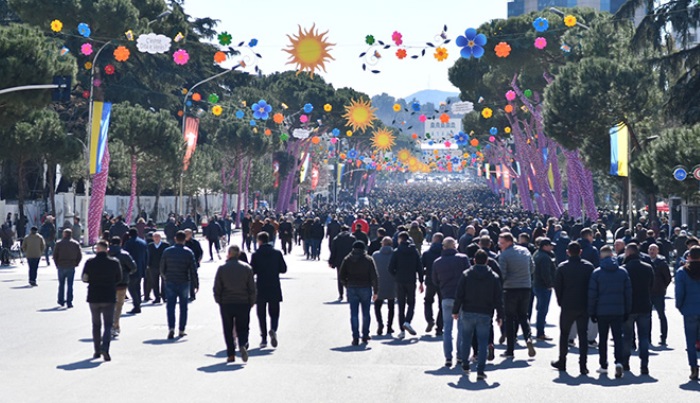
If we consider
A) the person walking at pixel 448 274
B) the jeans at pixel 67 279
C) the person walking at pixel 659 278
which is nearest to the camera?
the person walking at pixel 448 274

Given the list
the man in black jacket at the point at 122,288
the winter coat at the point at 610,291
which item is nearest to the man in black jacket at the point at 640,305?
the winter coat at the point at 610,291

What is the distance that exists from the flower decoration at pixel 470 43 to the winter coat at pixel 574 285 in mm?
26889

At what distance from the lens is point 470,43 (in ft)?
127

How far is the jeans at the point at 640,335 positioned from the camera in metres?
12.1

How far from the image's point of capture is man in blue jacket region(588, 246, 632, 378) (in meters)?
11.8

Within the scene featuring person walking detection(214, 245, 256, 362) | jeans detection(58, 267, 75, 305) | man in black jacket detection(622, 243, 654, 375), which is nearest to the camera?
man in black jacket detection(622, 243, 654, 375)

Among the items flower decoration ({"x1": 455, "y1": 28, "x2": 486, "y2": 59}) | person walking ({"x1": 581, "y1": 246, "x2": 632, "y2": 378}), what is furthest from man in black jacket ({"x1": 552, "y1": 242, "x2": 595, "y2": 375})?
flower decoration ({"x1": 455, "y1": 28, "x2": 486, "y2": 59})

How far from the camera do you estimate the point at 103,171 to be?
46281 mm

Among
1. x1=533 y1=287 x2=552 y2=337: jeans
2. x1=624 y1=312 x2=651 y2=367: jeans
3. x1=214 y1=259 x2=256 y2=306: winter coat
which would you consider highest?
x1=214 y1=259 x2=256 y2=306: winter coat

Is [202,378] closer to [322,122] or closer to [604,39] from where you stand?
[604,39]

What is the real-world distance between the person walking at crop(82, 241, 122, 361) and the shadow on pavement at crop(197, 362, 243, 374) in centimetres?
129

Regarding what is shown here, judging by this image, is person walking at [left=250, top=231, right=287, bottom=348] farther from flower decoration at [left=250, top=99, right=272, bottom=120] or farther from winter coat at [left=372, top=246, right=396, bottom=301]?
flower decoration at [left=250, top=99, right=272, bottom=120]

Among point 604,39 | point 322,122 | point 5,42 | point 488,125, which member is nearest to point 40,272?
point 5,42

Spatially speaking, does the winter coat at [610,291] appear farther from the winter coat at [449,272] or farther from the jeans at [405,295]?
the jeans at [405,295]
